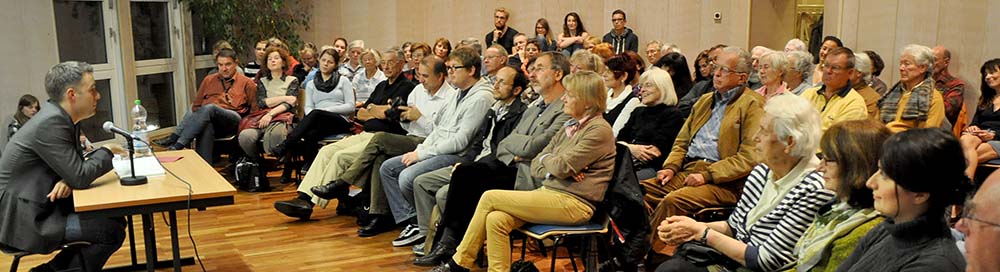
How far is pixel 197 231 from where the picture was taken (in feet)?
18.0

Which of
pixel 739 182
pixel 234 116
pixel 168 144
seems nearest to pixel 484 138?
pixel 739 182

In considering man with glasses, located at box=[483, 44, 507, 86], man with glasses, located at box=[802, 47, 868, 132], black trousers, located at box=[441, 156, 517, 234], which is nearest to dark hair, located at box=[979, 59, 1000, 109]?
man with glasses, located at box=[802, 47, 868, 132]

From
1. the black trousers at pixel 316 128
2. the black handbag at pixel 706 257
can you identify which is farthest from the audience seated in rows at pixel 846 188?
the black trousers at pixel 316 128

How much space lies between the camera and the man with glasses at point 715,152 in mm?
3986

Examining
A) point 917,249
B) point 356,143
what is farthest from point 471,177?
point 917,249

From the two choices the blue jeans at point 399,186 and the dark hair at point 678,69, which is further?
the dark hair at point 678,69

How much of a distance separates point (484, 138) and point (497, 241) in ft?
3.88

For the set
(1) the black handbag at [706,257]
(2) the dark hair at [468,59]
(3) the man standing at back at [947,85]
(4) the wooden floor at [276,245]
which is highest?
(2) the dark hair at [468,59]

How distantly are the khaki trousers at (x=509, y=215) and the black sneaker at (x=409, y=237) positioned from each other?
1.00 meters

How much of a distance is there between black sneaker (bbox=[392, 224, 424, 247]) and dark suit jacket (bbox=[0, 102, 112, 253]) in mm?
1879

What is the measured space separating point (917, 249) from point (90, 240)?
10.3ft

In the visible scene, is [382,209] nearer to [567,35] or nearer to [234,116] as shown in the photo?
[234,116]

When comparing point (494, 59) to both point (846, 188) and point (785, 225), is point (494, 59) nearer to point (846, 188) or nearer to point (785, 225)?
point (785, 225)

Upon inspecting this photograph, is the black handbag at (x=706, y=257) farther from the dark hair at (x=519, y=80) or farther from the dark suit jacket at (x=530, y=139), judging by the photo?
the dark hair at (x=519, y=80)
